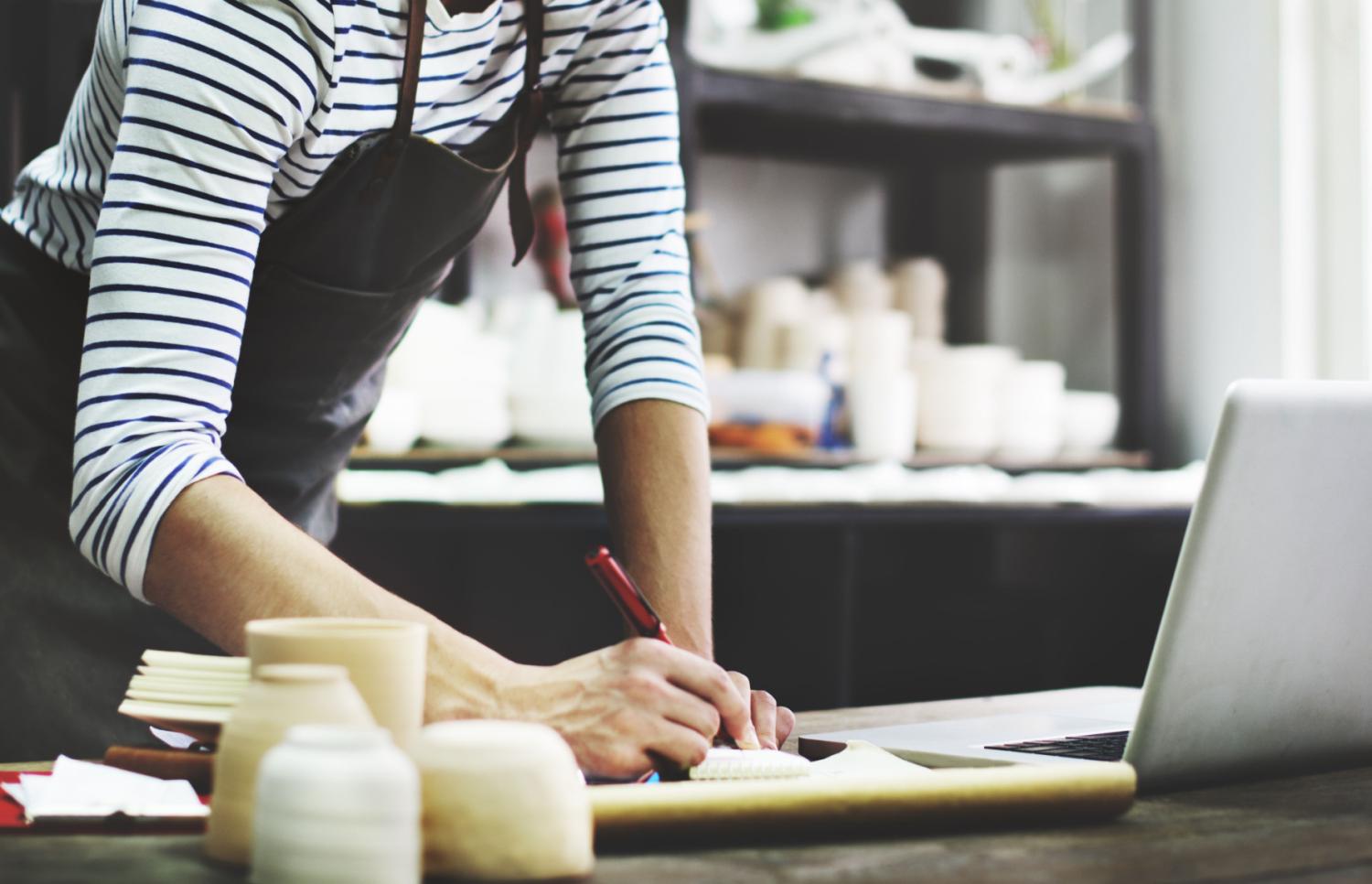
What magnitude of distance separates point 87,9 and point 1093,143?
6.98 feet

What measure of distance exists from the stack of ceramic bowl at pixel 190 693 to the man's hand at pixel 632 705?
187mm

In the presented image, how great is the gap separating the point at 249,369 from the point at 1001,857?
36.5 inches

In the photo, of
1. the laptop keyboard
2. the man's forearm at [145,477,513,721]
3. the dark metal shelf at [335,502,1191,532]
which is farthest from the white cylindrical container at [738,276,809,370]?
the man's forearm at [145,477,513,721]

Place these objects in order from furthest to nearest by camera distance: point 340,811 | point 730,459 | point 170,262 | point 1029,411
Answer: point 1029,411, point 730,459, point 170,262, point 340,811

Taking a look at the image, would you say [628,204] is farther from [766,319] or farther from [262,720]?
[766,319]

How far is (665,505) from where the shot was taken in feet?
4.43

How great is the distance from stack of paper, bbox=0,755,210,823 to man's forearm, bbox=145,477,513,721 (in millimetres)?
128

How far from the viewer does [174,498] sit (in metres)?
0.97

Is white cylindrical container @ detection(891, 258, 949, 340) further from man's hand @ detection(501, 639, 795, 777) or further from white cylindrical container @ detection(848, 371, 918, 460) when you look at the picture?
man's hand @ detection(501, 639, 795, 777)

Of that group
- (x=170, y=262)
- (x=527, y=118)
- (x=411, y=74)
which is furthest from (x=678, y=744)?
(x=527, y=118)

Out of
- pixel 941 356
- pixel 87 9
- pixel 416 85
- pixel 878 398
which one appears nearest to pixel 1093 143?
pixel 941 356

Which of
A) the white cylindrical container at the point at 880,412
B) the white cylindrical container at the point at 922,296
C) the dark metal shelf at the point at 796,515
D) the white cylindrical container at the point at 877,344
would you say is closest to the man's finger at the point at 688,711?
the dark metal shelf at the point at 796,515

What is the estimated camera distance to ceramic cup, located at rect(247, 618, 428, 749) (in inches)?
28.1

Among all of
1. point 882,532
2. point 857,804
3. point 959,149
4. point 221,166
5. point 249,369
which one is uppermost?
point 959,149
